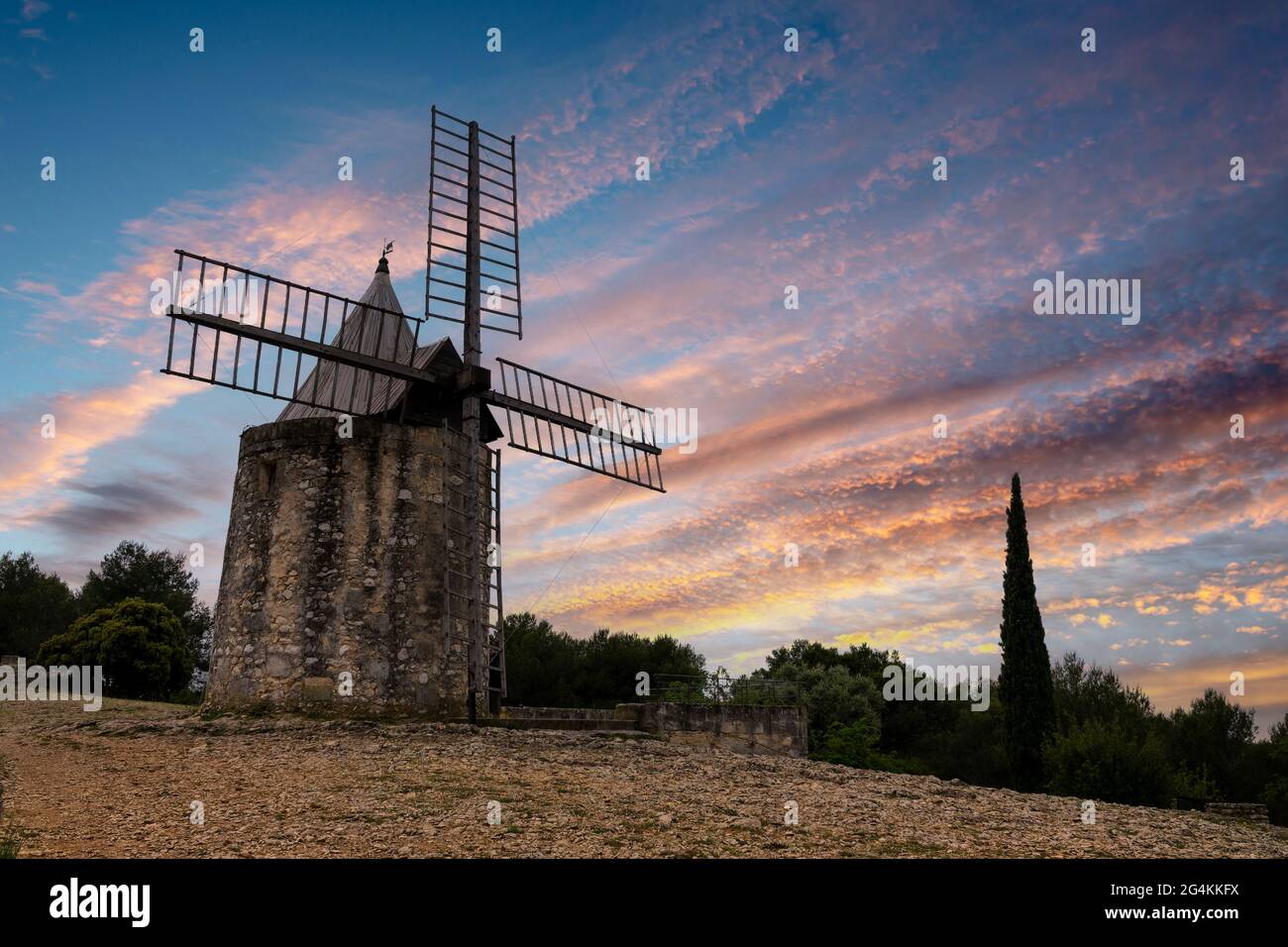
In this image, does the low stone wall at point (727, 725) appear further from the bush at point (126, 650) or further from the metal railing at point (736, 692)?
the bush at point (126, 650)

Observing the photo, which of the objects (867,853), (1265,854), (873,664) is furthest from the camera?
(873,664)

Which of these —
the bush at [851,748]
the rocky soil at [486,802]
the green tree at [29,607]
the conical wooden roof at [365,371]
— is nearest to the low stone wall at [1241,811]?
the rocky soil at [486,802]

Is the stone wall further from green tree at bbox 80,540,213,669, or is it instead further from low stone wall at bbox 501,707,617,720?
green tree at bbox 80,540,213,669

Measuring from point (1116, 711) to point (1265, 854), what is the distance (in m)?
24.2

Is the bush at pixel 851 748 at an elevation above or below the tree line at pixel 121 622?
below

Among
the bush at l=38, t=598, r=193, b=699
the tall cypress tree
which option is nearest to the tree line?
the bush at l=38, t=598, r=193, b=699

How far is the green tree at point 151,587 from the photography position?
159 feet

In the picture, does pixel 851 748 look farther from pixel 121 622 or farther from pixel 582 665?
pixel 121 622

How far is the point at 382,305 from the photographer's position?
2416cm

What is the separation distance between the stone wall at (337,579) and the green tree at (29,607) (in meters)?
32.6
